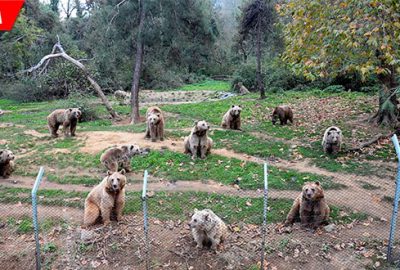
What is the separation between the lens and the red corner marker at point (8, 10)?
1705 centimetres

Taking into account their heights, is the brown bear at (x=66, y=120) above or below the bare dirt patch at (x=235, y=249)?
above

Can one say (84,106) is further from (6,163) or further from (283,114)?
(283,114)

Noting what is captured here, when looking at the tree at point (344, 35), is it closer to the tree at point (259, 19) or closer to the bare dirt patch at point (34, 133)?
the bare dirt patch at point (34, 133)

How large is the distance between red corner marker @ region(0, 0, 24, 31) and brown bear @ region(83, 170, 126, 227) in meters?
13.1

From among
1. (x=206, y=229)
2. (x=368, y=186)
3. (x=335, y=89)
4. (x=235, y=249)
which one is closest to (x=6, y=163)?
(x=206, y=229)

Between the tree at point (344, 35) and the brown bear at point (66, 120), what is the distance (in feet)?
26.0

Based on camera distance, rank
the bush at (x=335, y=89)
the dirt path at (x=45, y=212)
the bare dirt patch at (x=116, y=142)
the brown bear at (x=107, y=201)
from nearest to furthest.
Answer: the brown bear at (x=107, y=201) → the dirt path at (x=45, y=212) → the bare dirt patch at (x=116, y=142) → the bush at (x=335, y=89)

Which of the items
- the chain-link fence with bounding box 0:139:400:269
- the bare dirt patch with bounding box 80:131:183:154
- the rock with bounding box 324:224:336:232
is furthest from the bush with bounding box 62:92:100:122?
the rock with bounding box 324:224:336:232

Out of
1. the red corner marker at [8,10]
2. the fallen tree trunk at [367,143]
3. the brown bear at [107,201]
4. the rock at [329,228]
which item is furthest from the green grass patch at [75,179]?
the red corner marker at [8,10]

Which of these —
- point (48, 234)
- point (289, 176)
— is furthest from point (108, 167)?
point (289, 176)

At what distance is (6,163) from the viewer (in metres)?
10.5

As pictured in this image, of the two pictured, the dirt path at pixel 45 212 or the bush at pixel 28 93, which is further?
the bush at pixel 28 93

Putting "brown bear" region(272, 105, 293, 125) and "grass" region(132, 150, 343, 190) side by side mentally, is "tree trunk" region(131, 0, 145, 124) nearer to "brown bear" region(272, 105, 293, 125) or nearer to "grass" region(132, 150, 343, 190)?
"brown bear" region(272, 105, 293, 125)

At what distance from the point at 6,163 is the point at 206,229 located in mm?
6563
